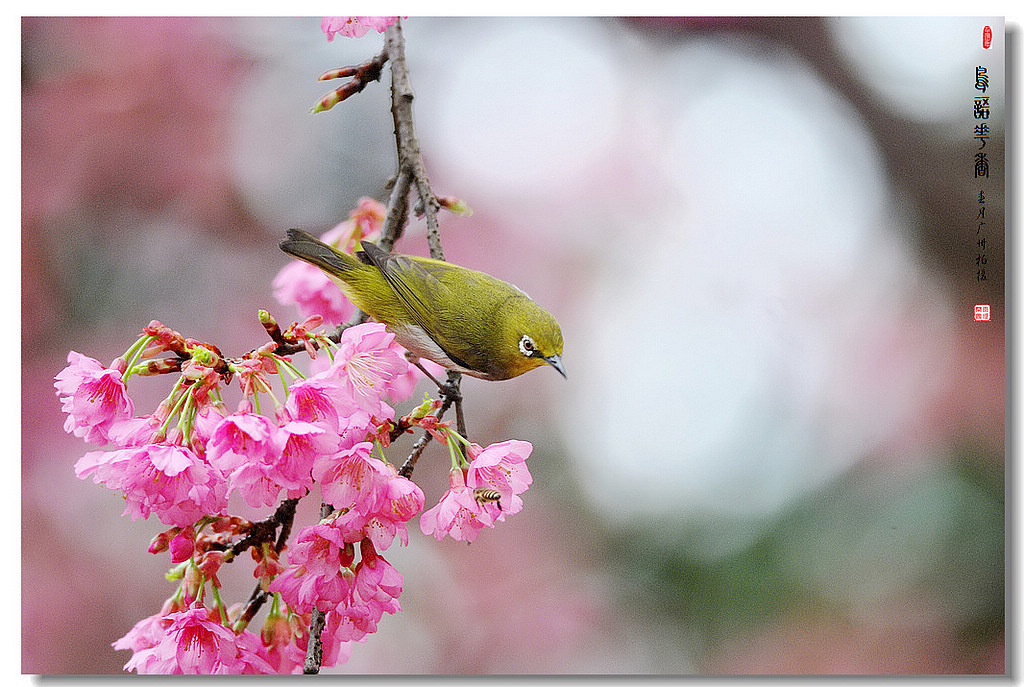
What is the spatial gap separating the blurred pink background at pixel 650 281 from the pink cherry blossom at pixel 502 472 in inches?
16.1

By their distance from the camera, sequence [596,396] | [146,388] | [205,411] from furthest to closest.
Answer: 1. [596,396]
2. [146,388]
3. [205,411]

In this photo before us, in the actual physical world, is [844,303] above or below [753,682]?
above

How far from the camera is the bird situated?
4.64 ft

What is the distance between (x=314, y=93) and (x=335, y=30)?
0.13 m

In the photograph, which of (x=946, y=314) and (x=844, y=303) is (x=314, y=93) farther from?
(x=946, y=314)

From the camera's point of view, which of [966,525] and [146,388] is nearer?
[146,388]

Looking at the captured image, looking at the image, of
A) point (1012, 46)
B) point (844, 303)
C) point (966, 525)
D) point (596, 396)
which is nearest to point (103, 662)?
point (596, 396)

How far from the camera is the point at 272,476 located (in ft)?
3.48

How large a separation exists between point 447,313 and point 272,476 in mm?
466

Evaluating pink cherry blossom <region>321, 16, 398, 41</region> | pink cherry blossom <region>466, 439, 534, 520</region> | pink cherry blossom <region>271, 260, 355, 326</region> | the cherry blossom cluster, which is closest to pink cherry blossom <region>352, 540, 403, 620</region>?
the cherry blossom cluster

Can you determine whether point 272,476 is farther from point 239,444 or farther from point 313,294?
point 313,294

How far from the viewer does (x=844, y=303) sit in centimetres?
163

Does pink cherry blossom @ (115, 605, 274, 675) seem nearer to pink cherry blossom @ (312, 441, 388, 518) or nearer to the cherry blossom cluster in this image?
the cherry blossom cluster

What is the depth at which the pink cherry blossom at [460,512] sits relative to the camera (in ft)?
3.87
